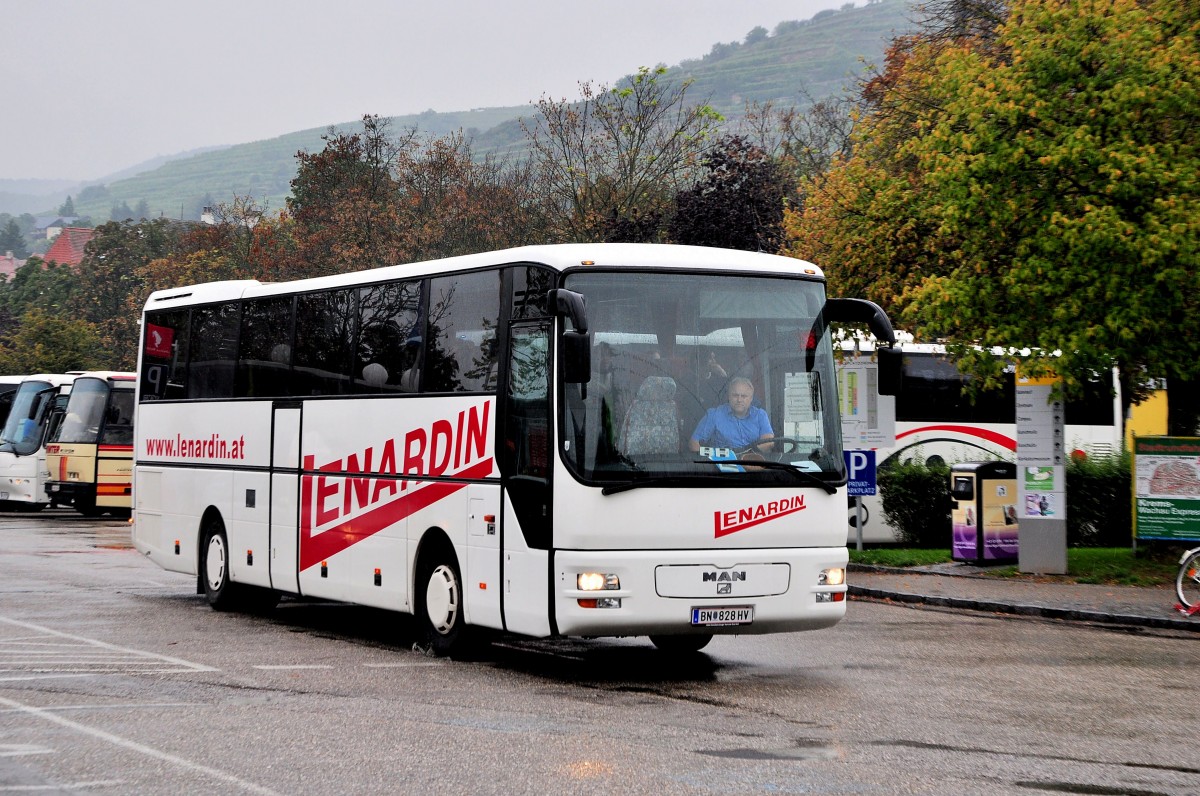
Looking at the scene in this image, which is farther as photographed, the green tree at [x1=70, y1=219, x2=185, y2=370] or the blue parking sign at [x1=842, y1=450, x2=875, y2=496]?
the green tree at [x1=70, y1=219, x2=185, y2=370]

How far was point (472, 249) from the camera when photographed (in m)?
56.0

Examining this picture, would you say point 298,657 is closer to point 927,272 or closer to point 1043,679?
point 1043,679

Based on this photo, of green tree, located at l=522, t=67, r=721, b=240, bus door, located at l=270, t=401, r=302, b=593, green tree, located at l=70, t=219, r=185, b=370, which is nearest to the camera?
Result: bus door, located at l=270, t=401, r=302, b=593

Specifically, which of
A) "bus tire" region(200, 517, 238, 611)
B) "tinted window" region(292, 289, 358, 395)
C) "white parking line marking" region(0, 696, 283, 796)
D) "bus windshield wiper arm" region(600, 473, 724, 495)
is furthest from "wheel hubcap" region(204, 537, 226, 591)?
"bus windshield wiper arm" region(600, 473, 724, 495)

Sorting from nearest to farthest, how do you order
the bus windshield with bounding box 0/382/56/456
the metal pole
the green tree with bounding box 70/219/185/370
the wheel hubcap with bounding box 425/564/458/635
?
1. the wheel hubcap with bounding box 425/564/458/635
2. the metal pole
3. the bus windshield with bounding box 0/382/56/456
4. the green tree with bounding box 70/219/185/370

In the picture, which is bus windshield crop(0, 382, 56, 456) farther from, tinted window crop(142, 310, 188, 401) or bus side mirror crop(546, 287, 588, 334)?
bus side mirror crop(546, 287, 588, 334)

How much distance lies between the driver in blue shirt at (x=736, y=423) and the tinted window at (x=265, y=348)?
5.77 meters

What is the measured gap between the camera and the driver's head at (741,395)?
39.4ft

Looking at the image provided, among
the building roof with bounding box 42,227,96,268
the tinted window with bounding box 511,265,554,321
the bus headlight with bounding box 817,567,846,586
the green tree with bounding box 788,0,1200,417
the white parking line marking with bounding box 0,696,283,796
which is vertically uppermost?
the building roof with bounding box 42,227,96,268

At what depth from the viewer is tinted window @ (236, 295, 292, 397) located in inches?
642

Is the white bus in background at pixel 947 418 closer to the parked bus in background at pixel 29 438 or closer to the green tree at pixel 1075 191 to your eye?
the green tree at pixel 1075 191

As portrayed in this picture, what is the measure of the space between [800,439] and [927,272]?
14.3m

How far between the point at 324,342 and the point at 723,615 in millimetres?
5611

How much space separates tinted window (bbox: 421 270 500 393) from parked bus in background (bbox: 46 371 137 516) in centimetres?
2624
